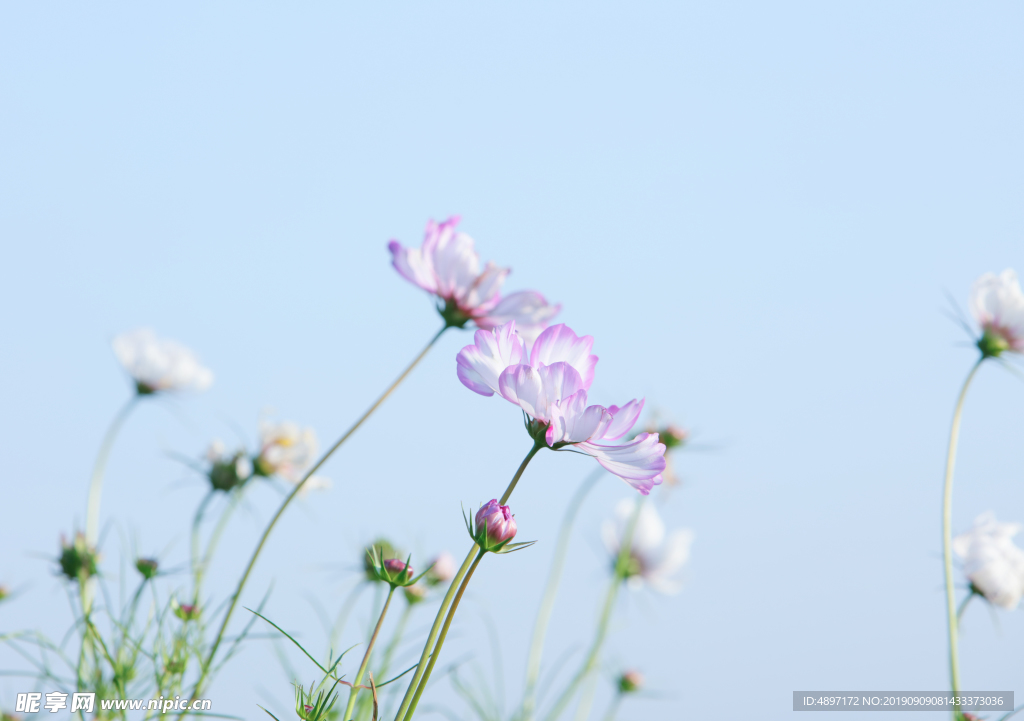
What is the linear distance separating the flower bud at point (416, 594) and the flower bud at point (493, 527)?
0.96 meters

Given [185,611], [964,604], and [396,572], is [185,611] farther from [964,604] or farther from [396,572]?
[964,604]

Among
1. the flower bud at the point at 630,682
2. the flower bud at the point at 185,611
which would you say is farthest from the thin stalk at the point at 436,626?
the flower bud at the point at 630,682

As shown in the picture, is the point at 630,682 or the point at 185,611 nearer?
the point at 185,611

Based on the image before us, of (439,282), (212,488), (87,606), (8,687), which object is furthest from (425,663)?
(8,687)

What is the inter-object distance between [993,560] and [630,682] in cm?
104

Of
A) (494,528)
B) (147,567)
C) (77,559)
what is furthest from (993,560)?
(77,559)

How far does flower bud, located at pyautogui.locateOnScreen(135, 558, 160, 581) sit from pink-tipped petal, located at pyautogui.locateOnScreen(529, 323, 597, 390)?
1.02 metres

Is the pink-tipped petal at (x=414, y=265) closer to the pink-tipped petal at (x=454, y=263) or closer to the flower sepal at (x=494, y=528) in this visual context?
the pink-tipped petal at (x=454, y=263)

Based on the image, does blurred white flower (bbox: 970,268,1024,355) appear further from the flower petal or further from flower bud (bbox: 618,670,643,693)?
flower bud (bbox: 618,670,643,693)

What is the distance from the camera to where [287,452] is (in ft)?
5.49

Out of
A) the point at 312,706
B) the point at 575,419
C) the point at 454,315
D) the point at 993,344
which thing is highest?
the point at 993,344

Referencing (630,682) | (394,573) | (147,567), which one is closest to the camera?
(394,573)

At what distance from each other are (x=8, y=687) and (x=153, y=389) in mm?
630

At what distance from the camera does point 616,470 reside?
601 mm
